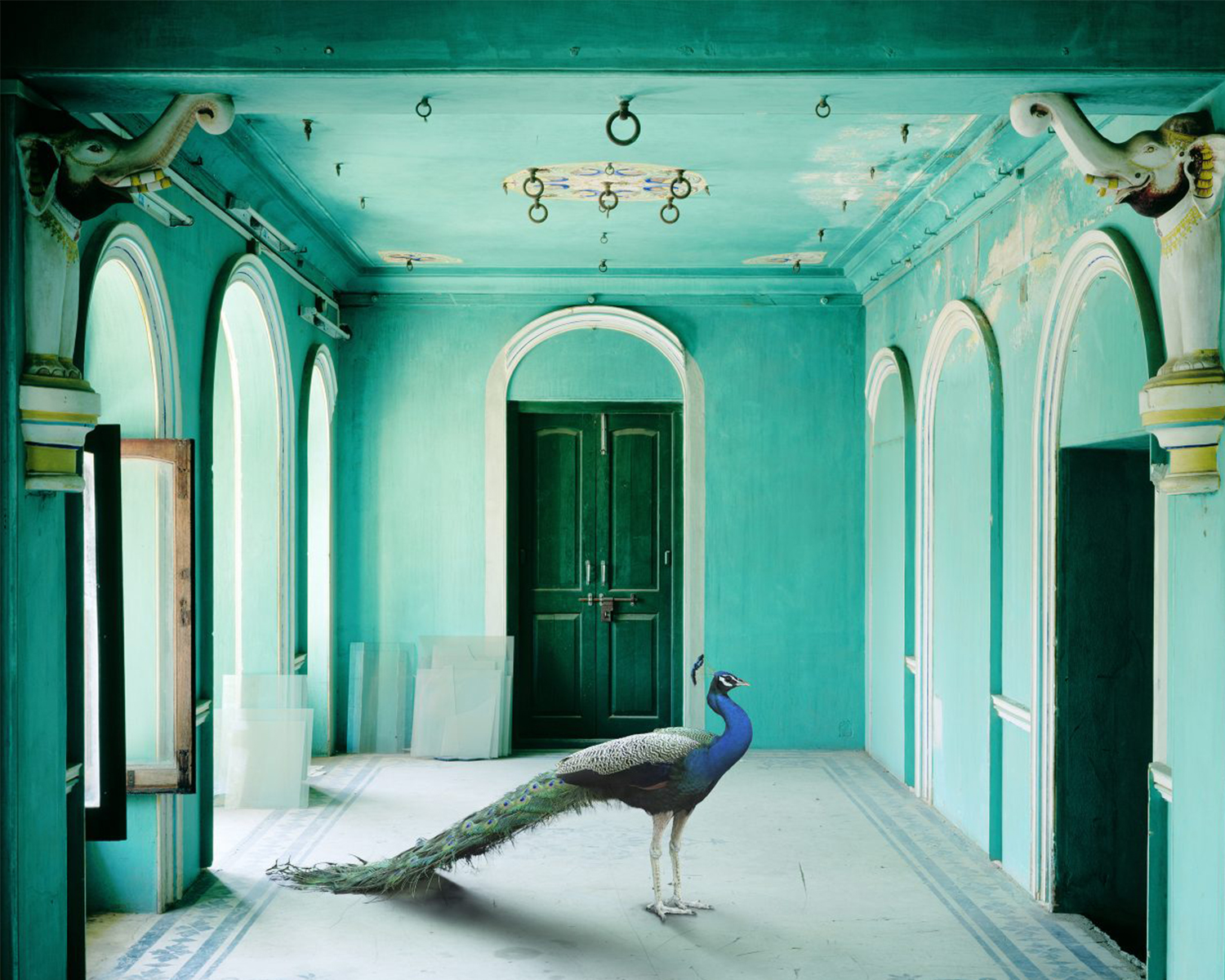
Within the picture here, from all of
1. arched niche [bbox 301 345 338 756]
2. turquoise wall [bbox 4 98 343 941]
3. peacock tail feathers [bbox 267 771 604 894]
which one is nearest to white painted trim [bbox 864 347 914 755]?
peacock tail feathers [bbox 267 771 604 894]

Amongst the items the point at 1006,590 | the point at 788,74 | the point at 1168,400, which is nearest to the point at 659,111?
the point at 788,74

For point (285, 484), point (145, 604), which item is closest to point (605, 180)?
point (285, 484)

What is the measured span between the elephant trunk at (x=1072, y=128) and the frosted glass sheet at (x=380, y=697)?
656 cm

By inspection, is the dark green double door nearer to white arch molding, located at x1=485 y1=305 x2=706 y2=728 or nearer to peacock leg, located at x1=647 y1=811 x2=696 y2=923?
white arch molding, located at x1=485 y1=305 x2=706 y2=728

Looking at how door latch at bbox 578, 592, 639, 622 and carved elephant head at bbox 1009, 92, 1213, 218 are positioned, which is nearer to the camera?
carved elephant head at bbox 1009, 92, 1213, 218

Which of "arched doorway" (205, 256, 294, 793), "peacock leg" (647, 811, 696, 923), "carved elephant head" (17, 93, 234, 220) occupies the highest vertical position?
"carved elephant head" (17, 93, 234, 220)

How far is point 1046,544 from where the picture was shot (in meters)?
5.43

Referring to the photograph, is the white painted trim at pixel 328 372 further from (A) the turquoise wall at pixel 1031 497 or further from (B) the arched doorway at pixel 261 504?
(A) the turquoise wall at pixel 1031 497

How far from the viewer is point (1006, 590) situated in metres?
6.04

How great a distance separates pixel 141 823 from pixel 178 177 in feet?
9.35

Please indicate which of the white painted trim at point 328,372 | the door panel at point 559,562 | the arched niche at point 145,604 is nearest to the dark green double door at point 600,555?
the door panel at point 559,562

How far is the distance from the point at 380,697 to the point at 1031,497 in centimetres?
532

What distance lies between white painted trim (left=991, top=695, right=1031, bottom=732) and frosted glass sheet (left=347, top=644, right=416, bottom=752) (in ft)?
15.3

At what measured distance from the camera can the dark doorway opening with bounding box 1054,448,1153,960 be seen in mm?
5328
